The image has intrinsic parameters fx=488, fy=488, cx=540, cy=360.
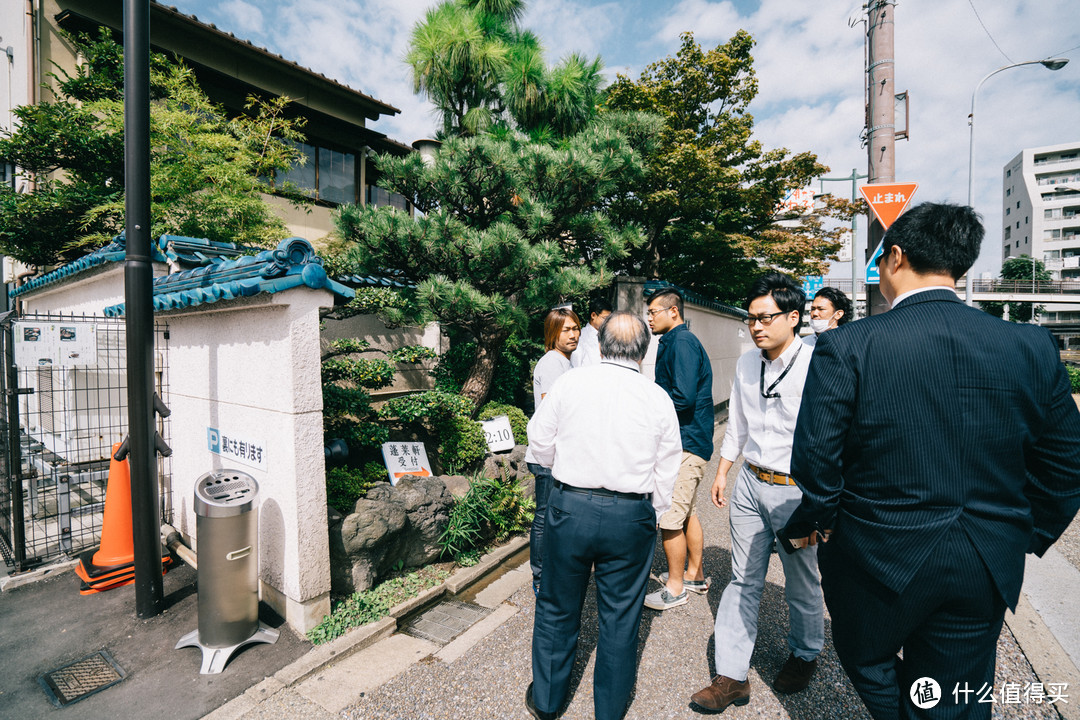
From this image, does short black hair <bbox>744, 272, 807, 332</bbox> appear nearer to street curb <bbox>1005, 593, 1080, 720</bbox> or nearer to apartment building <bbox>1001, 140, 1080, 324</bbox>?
street curb <bbox>1005, 593, 1080, 720</bbox>

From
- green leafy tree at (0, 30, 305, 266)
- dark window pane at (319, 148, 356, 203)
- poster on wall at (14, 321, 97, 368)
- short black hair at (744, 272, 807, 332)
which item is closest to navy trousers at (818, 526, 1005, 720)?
short black hair at (744, 272, 807, 332)

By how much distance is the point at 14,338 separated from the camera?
3.98 metres

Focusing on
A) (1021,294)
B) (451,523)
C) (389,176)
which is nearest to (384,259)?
(389,176)

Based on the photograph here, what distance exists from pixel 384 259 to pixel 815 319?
4.71 m

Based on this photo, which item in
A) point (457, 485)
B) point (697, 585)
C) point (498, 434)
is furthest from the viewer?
point (498, 434)

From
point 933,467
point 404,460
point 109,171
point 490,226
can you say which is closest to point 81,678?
point 404,460

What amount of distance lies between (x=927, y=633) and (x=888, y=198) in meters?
4.86

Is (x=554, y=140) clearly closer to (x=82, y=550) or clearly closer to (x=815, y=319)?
(x=815, y=319)

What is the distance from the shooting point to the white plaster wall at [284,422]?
10.3ft

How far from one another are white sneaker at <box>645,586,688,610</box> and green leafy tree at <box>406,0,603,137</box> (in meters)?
7.33

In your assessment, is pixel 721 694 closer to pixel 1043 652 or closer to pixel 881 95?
pixel 1043 652

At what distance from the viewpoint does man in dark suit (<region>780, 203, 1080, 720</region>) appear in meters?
1.60

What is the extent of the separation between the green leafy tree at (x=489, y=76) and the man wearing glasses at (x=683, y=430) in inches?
235

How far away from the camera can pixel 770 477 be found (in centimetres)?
263
